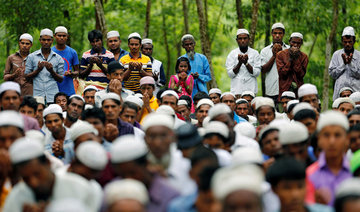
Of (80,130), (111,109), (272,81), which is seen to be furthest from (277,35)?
(80,130)

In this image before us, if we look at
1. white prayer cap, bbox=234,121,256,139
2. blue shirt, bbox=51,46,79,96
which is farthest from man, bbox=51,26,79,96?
white prayer cap, bbox=234,121,256,139

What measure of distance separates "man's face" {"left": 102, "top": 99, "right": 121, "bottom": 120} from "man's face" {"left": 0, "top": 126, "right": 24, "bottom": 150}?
102 inches

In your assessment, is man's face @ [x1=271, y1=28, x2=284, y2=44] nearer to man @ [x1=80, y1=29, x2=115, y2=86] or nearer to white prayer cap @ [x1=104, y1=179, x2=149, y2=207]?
man @ [x1=80, y1=29, x2=115, y2=86]

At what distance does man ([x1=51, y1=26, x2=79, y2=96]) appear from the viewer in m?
13.2

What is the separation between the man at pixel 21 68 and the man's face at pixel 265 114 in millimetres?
5020

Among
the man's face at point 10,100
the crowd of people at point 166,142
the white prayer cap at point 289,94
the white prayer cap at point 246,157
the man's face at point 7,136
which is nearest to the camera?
the crowd of people at point 166,142

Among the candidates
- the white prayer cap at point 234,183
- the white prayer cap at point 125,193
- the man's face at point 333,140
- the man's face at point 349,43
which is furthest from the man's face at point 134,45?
the white prayer cap at point 125,193

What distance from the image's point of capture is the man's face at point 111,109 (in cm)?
943

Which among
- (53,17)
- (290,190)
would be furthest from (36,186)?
(53,17)

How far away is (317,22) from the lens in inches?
805

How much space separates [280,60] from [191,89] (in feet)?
6.61

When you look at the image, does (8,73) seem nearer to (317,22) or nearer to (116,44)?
(116,44)

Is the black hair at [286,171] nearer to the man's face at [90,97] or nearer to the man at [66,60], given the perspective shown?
the man's face at [90,97]

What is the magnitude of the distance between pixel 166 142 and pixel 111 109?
10.7 feet
